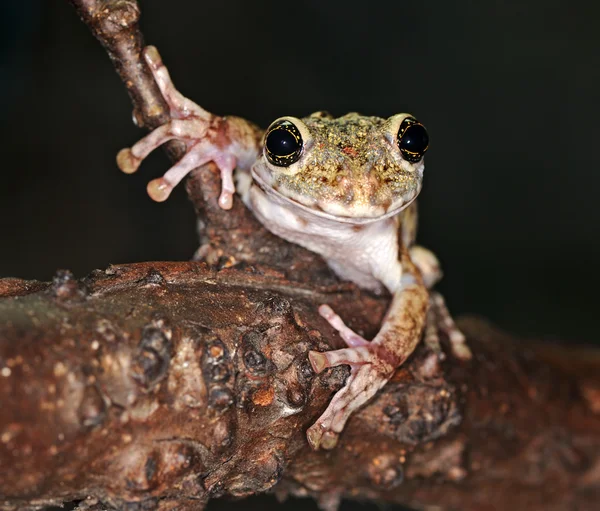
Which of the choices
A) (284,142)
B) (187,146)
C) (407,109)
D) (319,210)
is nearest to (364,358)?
(319,210)

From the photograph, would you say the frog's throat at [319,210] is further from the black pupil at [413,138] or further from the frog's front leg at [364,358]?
the frog's front leg at [364,358]

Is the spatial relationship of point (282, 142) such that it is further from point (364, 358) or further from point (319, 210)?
point (364, 358)

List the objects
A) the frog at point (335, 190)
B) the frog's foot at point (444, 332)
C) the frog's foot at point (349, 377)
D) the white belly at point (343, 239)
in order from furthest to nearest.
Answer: the frog's foot at point (444, 332)
the white belly at point (343, 239)
the frog at point (335, 190)
the frog's foot at point (349, 377)

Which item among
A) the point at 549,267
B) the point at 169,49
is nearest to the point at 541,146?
the point at 549,267

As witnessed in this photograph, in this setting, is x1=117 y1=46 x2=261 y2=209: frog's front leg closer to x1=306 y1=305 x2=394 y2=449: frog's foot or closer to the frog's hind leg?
x1=306 y1=305 x2=394 y2=449: frog's foot

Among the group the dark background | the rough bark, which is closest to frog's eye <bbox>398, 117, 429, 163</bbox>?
the rough bark

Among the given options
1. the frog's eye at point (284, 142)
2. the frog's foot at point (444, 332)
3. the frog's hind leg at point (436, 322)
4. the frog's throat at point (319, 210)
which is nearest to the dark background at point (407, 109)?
the frog's hind leg at point (436, 322)
